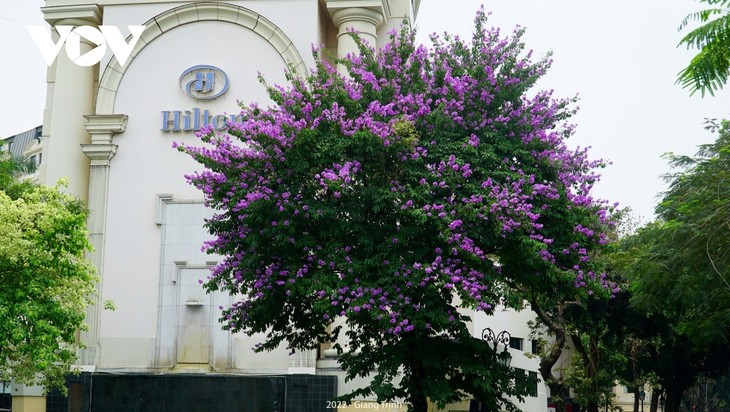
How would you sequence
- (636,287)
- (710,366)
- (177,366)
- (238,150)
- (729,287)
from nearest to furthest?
(729,287) < (238,150) < (636,287) < (177,366) < (710,366)

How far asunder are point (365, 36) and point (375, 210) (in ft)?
42.9

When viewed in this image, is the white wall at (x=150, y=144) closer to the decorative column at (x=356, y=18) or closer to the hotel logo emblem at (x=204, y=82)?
the hotel logo emblem at (x=204, y=82)

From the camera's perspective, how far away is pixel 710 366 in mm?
39750

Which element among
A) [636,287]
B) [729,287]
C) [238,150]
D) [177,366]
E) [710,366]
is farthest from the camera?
[710,366]

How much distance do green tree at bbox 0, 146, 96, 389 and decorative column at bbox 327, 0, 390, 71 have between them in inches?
432

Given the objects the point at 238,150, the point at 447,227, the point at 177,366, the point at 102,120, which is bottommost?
the point at 177,366

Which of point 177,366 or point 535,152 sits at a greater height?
point 535,152

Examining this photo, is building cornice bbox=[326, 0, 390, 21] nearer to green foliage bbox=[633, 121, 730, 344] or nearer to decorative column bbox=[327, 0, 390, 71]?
decorative column bbox=[327, 0, 390, 71]

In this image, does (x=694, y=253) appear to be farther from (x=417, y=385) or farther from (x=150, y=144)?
(x=150, y=144)

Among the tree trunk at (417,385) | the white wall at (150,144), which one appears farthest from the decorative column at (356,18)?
the tree trunk at (417,385)

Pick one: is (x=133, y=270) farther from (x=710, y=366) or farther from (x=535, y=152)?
(x=710, y=366)

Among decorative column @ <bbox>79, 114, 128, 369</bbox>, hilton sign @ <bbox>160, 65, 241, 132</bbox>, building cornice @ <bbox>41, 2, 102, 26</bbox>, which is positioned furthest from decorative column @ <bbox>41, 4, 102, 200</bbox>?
hilton sign @ <bbox>160, 65, 241, 132</bbox>

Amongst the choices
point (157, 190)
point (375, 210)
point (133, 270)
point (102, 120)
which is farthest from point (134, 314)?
point (375, 210)

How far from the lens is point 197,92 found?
32312mm
